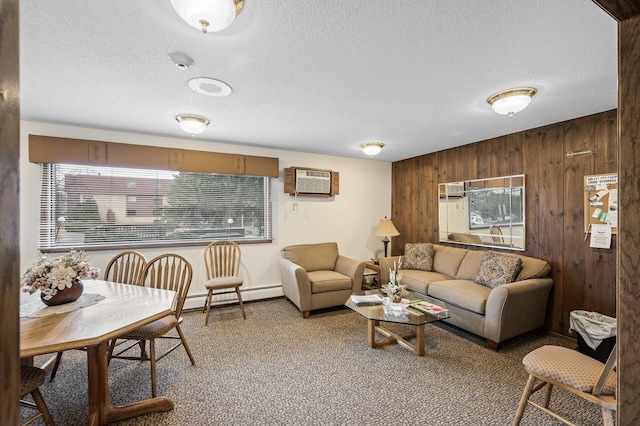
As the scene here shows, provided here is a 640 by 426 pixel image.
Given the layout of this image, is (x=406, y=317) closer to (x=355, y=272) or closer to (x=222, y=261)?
(x=355, y=272)

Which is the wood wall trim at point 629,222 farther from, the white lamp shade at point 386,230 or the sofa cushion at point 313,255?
the white lamp shade at point 386,230

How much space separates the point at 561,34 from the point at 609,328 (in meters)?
2.28

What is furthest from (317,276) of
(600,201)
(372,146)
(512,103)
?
(600,201)

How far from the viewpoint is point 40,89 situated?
7.21 ft

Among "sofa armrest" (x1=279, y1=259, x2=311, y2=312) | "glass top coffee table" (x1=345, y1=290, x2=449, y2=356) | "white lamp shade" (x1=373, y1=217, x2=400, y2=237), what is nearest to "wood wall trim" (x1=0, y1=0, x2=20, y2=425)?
"glass top coffee table" (x1=345, y1=290, x2=449, y2=356)

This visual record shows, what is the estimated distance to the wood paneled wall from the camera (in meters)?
2.61

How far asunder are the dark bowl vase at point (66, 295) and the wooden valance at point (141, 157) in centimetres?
192

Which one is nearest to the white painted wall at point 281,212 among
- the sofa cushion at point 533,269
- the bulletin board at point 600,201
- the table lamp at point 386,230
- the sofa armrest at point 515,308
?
the table lamp at point 386,230

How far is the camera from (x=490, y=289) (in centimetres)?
304

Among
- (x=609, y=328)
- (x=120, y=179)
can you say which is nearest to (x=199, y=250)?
(x=120, y=179)

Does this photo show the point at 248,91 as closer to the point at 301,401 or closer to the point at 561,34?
the point at 561,34

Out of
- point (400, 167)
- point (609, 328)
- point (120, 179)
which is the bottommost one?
point (609, 328)

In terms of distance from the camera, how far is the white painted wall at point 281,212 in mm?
3000

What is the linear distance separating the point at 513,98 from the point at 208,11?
2.24m
